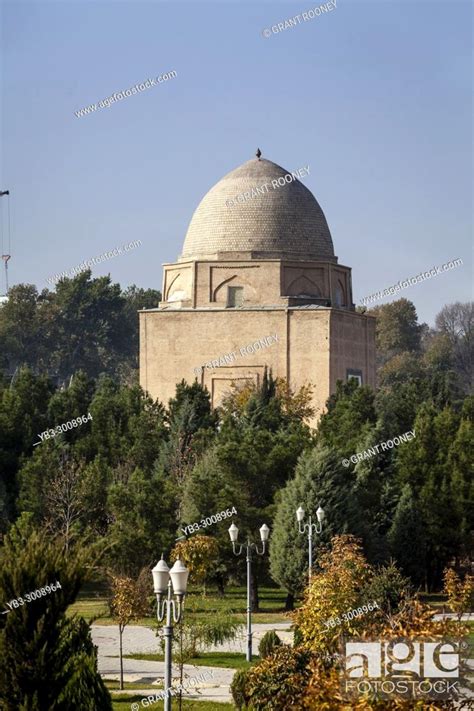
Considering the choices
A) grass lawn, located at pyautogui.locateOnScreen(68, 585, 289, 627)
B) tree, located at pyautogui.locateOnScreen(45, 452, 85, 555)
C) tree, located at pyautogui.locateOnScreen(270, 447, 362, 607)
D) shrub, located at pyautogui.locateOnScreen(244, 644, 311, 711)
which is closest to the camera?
A: shrub, located at pyautogui.locateOnScreen(244, 644, 311, 711)

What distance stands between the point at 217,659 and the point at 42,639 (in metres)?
9.75

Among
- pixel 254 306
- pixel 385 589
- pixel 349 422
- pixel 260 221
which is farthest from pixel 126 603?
pixel 260 221

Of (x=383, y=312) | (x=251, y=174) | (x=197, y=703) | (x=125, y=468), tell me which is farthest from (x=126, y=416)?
(x=383, y=312)

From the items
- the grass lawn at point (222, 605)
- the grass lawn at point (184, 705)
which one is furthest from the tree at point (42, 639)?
the grass lawn at point (222, 605)

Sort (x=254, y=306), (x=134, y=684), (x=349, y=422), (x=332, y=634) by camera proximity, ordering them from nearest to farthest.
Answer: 1. (x=332, y=634)
2. (x=134, y=684)
3. (x=349, y=422)
4. (x=254, y=306)

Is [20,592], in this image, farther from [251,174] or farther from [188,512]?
[251,174]

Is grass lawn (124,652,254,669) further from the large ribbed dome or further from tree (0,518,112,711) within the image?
the large ribbed dome

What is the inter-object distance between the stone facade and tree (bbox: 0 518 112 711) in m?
34.9

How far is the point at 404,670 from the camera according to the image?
43.9 feet

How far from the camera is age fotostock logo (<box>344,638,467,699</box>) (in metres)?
12.9

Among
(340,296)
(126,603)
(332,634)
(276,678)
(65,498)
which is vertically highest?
(340,296)

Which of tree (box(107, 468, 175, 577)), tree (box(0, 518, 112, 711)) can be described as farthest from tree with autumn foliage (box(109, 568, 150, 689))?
tree (box(107, 468, 175, 577))

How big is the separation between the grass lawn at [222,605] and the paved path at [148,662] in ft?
1.08

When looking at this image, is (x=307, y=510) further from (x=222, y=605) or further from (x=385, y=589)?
(x=385, y=589)
